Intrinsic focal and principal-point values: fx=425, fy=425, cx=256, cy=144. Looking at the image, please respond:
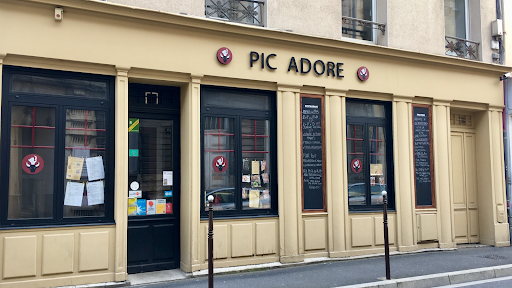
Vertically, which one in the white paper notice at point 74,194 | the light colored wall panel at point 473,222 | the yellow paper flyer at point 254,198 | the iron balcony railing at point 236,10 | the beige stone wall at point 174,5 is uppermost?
the iron balcony railing at point 236,10

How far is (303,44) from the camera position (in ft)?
27.6

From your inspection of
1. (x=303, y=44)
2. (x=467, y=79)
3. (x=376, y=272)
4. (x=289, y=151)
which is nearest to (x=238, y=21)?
(x=303, y=44)

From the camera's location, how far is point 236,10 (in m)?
8.08

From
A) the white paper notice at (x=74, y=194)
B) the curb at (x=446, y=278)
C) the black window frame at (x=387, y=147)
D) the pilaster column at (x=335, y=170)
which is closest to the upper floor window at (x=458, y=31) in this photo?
the black window frame at (x=387, y=147)

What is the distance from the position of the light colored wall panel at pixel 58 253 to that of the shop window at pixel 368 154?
538 cm

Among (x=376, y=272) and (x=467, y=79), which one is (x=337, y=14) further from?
(x=376, y=272)

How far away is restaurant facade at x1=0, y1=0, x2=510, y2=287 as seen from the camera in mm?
6316

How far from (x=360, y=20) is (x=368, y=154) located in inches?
117

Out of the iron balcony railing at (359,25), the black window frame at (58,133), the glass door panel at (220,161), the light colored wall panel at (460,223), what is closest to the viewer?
the black window frame at (58,133)

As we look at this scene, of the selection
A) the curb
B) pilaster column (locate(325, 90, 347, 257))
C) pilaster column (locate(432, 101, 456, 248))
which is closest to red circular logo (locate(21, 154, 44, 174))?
the curb

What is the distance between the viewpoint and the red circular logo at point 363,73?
29.5ft

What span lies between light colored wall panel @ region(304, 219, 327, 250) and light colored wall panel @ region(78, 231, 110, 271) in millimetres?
3698

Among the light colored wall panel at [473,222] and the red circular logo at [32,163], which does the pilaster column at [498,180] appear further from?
the red circular logo at [32,163]

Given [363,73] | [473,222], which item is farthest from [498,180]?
[363,73]
